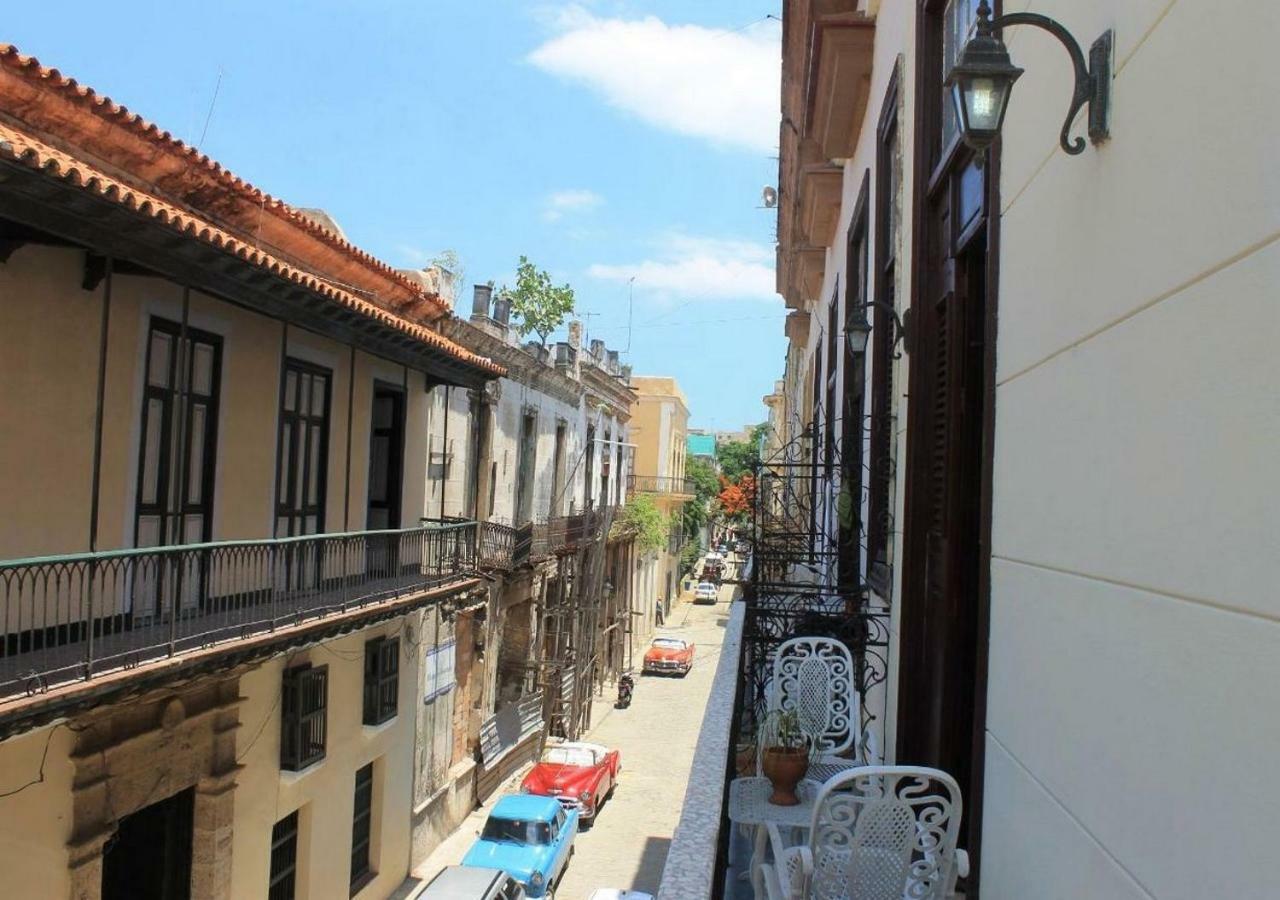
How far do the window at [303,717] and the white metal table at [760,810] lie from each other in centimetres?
775

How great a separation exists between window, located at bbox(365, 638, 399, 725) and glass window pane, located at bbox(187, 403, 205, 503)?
4.38 m

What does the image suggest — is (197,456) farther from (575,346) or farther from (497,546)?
(575,346)

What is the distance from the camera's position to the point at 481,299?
19.4 m

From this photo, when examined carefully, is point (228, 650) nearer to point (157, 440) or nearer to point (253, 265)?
point (157, 440)

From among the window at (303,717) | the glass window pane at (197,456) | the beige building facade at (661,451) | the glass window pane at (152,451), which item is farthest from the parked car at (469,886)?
the beige building facade at (661,451)

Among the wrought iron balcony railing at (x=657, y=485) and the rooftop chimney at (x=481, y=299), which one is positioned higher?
the rooftop chimney at (x=481, y=299)

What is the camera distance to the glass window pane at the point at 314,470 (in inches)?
437

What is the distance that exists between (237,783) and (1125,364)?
32.2 ft

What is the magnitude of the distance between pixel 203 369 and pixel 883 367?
250 inches

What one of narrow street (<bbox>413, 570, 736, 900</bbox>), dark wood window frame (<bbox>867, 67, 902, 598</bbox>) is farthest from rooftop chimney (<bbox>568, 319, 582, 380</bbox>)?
dark wood window frame (<bbox>867, 67, 902, 598</bbox>)

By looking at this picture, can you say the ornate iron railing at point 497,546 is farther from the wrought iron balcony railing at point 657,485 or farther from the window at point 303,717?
the wrought iron balcony railing at point 657,485

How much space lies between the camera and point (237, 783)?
32.1 ft

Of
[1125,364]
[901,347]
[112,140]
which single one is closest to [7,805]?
[112,140]

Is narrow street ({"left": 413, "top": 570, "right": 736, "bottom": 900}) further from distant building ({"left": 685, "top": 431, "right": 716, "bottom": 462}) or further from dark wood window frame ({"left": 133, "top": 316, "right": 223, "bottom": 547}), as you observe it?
distant building ({"left": 685, "top": 431, "right": 716, "bottom": 462})
